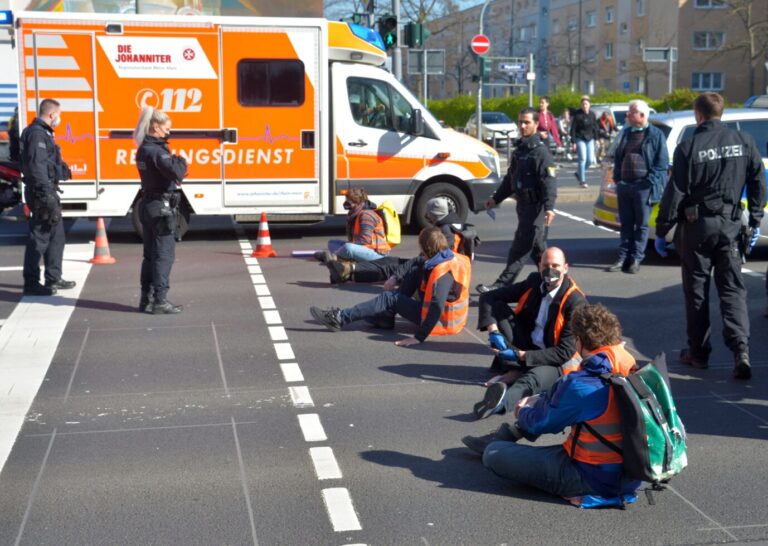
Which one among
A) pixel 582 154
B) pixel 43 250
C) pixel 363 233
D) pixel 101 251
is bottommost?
pixel 101 251

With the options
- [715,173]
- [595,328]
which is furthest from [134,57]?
[595,328]

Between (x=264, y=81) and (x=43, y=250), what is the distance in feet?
15.4

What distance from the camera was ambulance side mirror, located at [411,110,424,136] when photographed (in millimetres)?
15414

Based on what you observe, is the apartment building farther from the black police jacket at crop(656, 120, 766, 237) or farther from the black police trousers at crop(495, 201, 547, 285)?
the black police jacket at crop(656, 120, 766, 237)

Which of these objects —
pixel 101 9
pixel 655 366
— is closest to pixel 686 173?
pixel 655 366

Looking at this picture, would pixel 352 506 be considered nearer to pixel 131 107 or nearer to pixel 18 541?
pixel 18 541

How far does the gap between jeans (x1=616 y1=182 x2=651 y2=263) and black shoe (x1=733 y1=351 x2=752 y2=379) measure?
4785mm

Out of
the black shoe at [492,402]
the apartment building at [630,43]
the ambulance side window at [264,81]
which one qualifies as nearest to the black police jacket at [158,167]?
the black shoe at [492,402]

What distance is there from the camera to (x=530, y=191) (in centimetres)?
1078

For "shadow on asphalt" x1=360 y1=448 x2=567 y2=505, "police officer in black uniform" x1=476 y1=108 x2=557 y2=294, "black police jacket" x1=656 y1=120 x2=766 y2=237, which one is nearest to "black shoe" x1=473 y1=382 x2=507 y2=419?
"shadow on asphalt" x1=360 y1=448 x2=567 y2=505

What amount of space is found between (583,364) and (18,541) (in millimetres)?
2806

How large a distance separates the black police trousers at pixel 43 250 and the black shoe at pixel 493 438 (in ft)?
21.2

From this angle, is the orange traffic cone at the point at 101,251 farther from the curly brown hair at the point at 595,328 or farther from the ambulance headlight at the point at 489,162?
the curly brown hair at the point at 595,328

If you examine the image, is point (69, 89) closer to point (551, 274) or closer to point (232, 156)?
point (232, 156)
